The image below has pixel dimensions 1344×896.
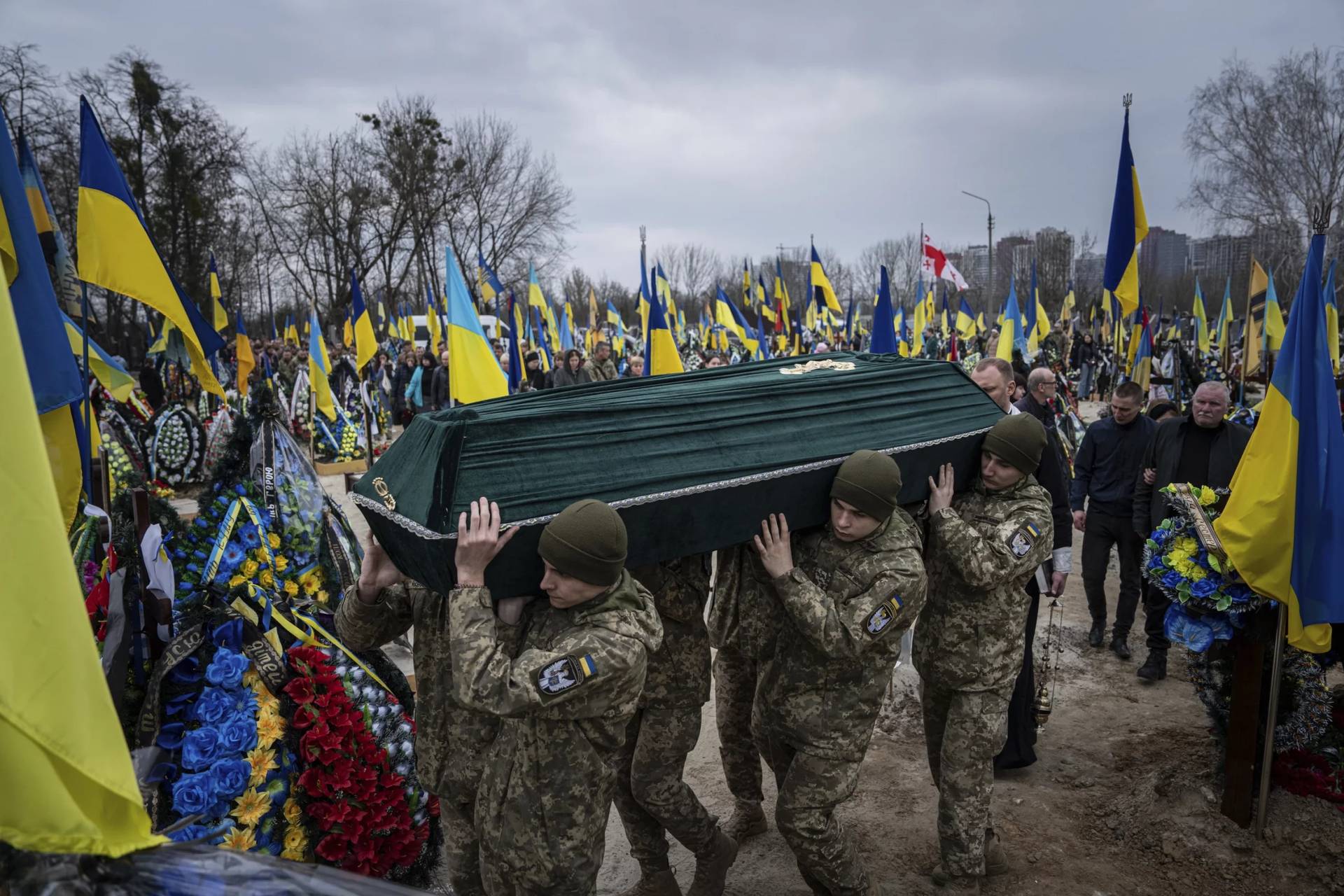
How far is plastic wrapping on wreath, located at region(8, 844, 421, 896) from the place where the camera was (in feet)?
4.28

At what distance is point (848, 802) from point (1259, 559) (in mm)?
2086

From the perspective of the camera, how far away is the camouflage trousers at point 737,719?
3773 mm

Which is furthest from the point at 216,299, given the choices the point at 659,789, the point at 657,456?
the point at 659,789

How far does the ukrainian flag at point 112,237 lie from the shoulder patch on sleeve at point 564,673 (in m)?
2.63

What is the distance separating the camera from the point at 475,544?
7.50 ft

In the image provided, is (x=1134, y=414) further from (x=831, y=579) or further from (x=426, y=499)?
(x=426, y=499)

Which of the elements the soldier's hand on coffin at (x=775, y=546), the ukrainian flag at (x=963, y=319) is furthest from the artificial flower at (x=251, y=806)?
the ukrainian flag at (x=963, y=319)

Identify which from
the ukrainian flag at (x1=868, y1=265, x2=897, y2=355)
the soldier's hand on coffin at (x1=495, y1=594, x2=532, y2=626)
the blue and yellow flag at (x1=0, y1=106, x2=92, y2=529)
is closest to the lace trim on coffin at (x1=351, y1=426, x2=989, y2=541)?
the soldier's hand on coffin at (x1=495, y1=594, x2=532, y2=626)

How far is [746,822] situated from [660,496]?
1.95 metres

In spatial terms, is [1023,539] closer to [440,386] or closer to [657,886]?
[657,886]

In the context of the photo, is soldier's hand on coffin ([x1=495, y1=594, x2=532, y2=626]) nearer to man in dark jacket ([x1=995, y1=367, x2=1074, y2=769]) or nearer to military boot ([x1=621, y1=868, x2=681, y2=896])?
military boot ([x1=621, y1=868, x2=681, y2=896])

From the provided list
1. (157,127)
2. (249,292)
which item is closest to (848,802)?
(157,127)

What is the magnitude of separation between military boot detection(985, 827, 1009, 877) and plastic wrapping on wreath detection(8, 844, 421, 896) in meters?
2.93

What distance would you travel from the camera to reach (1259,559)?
3320 millimetres
